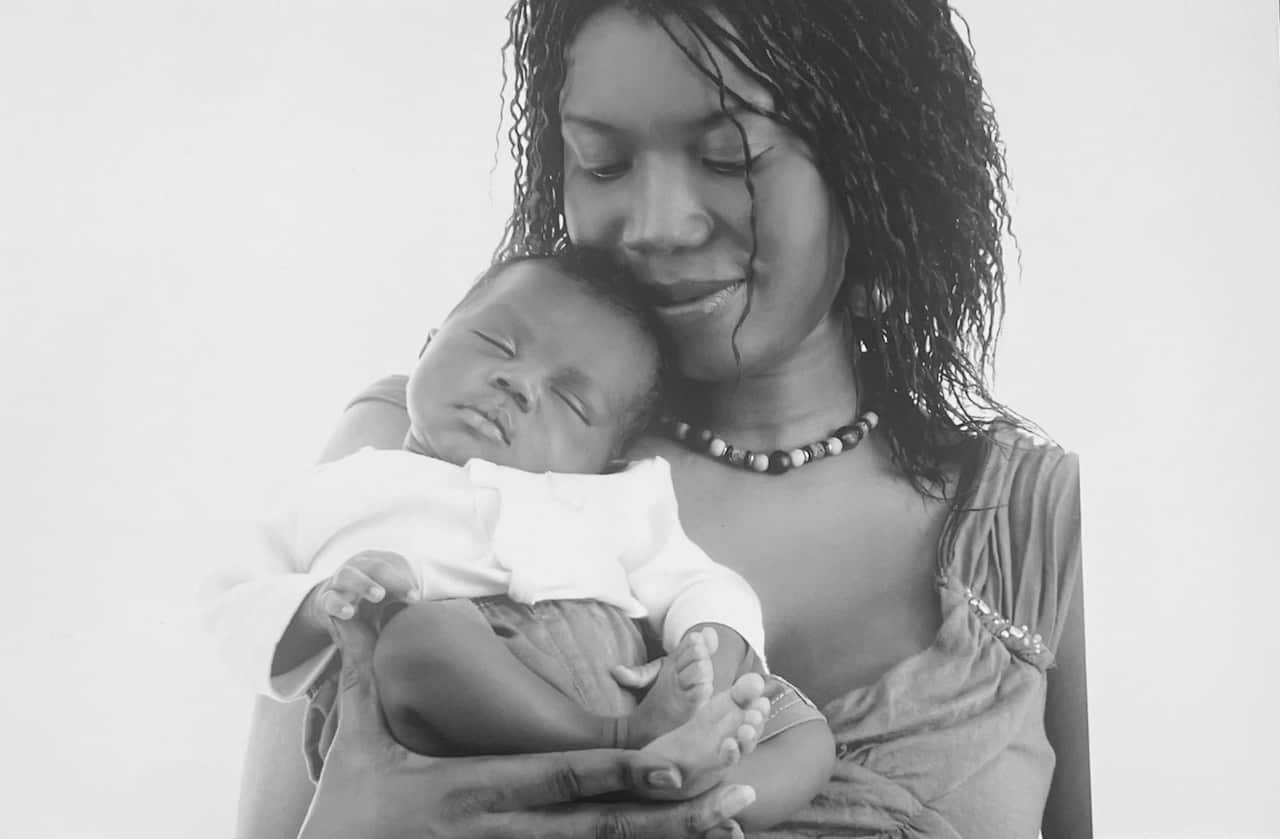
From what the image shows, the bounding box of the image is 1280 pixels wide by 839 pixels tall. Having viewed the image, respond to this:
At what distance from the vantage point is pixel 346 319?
1197 millimetres

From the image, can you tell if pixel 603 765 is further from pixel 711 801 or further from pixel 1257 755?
pixel 1257 755

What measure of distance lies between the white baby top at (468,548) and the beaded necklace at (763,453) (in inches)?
3.6

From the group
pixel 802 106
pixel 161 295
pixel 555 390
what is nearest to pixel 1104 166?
pixel 802 106

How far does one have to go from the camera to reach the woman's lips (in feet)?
3.64

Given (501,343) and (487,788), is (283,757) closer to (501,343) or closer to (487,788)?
(487,788)

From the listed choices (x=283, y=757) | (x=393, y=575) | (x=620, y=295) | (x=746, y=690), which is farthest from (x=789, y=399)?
(x=283, y=757)

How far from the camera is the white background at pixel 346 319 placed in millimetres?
1163

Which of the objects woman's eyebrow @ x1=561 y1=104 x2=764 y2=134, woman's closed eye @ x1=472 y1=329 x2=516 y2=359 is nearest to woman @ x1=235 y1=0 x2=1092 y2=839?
woman's eyebrow @ x1=561 y1=104 x2=764 y2=134

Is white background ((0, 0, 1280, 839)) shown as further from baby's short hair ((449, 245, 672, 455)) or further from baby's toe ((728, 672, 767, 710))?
baby's toe ((728, 672, 767, 710))

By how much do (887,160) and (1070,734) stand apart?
52 cm

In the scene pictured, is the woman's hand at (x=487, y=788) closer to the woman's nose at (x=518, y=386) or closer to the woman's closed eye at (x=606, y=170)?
the woman's nose at (x=518, y=386)

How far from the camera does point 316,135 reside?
1233 millimetres

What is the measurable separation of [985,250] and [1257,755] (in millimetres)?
557

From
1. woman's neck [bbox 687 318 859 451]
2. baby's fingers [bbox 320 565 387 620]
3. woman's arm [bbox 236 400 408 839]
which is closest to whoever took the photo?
baby's fingers [bbox 320 565 387 620]
